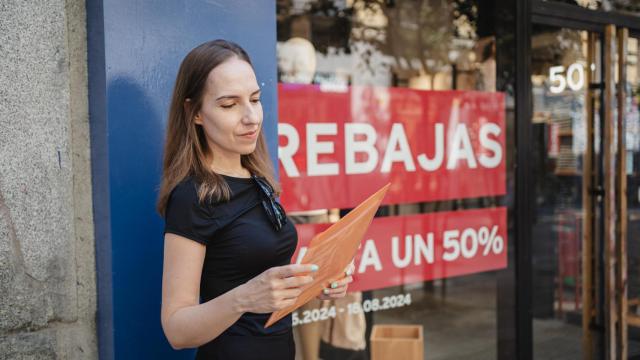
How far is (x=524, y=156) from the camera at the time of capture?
4062 millimetres

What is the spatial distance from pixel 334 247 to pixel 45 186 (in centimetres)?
108

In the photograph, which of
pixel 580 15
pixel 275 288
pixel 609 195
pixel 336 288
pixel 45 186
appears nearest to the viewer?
pixel 275 288

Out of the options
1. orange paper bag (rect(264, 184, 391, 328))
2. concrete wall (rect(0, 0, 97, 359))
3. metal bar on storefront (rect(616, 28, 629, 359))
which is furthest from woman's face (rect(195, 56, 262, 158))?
metal bar on storefront (rect(616, 28, 629, 359))

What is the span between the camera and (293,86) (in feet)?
10.6

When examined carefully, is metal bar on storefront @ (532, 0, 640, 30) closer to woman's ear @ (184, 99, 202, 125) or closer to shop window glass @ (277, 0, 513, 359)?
shop window glass @ (277, 0, 513, 359)

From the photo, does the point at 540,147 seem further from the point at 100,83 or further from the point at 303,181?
the point at 100,83

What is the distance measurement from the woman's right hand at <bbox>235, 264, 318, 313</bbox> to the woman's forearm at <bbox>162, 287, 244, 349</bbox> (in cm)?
2

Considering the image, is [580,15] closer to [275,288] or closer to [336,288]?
[336,288]

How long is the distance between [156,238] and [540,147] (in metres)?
3.15

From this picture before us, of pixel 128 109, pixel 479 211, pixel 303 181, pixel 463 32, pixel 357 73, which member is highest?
pixel 463 32

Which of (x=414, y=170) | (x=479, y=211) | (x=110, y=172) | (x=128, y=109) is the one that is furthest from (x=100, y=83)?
(x=479, y=211)

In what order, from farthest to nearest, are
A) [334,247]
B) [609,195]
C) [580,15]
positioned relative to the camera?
1. [609,195]
2. [580,15]
3. [334,247]

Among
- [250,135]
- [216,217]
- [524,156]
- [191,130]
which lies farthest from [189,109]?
[524,156]

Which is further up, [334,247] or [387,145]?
[387,145]
